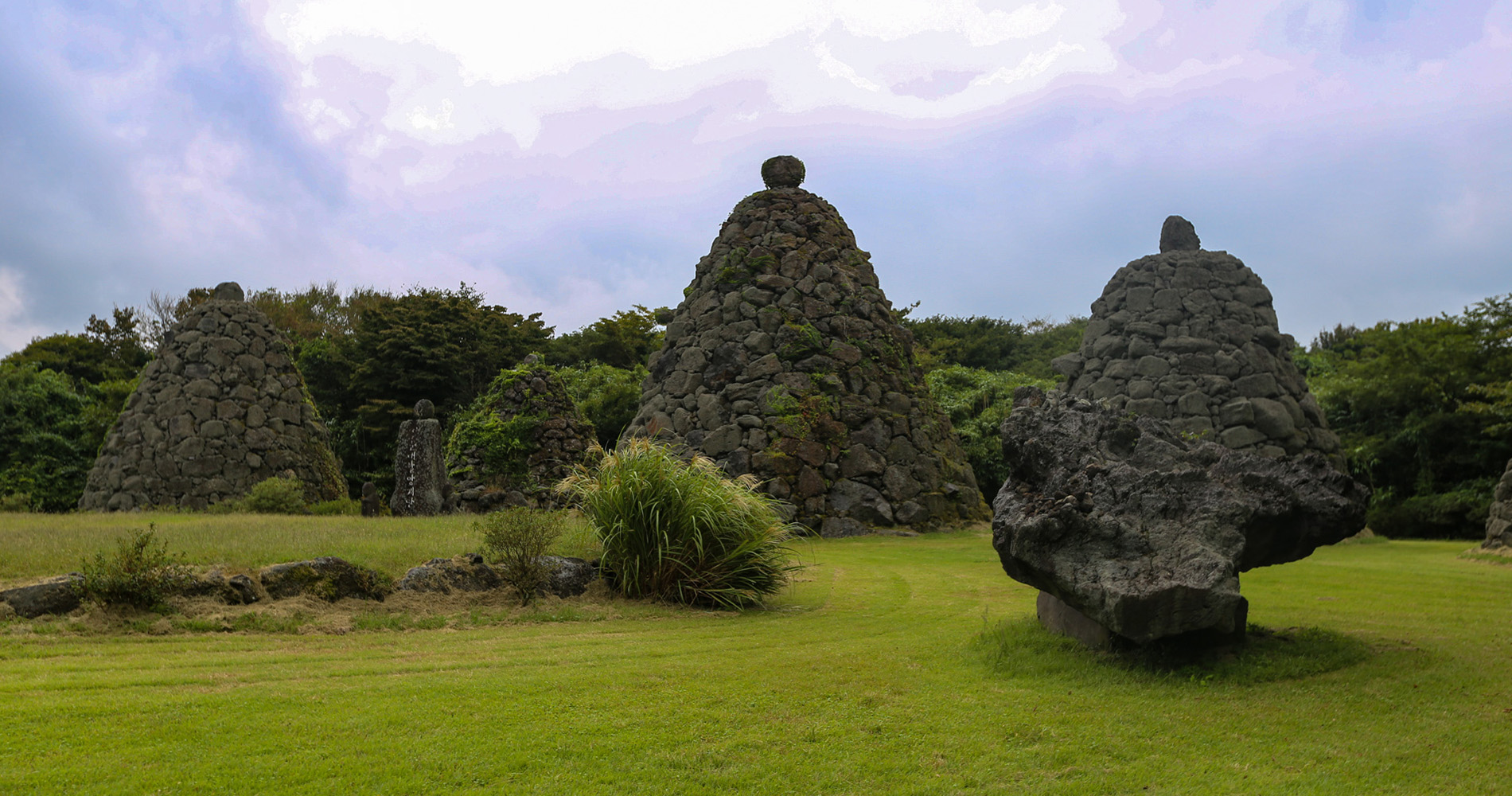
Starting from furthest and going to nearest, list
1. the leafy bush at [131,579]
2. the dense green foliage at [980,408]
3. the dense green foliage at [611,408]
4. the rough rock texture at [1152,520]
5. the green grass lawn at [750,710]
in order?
the dense green foliage at [611,408] → the dense green foliage at [980,408] → the leafy bush at [131,579] → the rough rock texture at [1152,520] → the green grass lawn at [750,710]

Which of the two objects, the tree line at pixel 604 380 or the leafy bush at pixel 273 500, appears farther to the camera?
the tree line at pixel 604 380

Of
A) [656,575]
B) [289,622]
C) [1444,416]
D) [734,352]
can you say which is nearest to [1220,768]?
[656,575]

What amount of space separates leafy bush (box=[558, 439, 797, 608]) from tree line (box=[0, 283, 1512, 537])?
363 inches

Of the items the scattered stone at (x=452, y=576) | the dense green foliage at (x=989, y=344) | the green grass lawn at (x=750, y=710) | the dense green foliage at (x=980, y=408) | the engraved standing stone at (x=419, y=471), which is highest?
the dense green foliage at (x=989, y=344)

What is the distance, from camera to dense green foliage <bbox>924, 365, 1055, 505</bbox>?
1906cm

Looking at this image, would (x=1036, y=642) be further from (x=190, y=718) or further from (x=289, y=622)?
(x=289, y=622)

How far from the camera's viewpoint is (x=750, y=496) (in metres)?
8.35

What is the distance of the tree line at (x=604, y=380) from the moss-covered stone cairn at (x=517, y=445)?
109 inches

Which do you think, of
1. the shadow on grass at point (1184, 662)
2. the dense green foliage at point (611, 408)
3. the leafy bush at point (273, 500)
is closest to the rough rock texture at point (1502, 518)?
the shadow on grass at point (1184, 662)

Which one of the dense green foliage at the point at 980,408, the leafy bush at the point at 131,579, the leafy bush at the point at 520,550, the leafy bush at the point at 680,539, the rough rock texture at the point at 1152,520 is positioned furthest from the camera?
the dense green foliage at the point at 980,408

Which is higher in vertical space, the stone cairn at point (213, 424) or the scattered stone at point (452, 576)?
the stone cairn at point (213, 424)

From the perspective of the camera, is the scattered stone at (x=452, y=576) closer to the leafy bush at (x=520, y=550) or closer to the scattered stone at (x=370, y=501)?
the leafy bush at (x=520, y=550)

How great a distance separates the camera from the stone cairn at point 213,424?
14.9 meters

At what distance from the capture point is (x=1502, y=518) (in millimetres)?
11039
